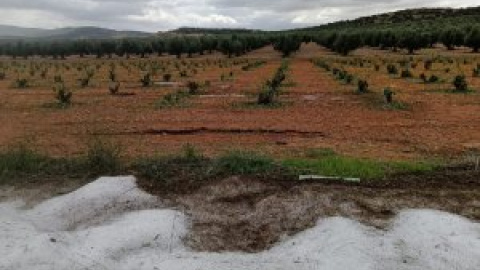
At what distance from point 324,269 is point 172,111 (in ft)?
48.9

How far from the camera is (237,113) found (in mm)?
21156

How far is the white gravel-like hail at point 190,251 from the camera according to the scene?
770 cm

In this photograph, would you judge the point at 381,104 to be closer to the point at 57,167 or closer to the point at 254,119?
the point at 254,119

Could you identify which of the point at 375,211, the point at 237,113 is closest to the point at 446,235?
the point at 375,211

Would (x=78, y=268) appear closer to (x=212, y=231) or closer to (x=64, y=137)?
(x=212, y=231)

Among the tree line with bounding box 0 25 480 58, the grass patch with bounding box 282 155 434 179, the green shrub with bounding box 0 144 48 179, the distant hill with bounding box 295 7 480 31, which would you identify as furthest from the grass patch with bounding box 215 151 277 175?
the distant hill with bounding box 295 7 480 31

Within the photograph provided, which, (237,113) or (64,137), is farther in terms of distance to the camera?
(237,113)

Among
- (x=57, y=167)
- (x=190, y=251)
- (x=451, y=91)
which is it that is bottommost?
(x=451, y=91)

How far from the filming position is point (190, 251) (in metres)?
8.21

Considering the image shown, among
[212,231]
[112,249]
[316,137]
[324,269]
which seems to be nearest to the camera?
[324,269]

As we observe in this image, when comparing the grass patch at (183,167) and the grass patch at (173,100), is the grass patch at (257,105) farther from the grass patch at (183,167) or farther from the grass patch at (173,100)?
the grass patch at (183,167)

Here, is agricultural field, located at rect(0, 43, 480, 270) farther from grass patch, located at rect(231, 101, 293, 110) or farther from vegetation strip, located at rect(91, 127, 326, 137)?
grass patch, located at rect(231, 101, 293, 110)

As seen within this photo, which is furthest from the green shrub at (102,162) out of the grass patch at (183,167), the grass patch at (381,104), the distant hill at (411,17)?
the distant hill at (411,17)

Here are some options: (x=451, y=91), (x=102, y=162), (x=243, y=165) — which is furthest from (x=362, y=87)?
(x=102, y=162)
